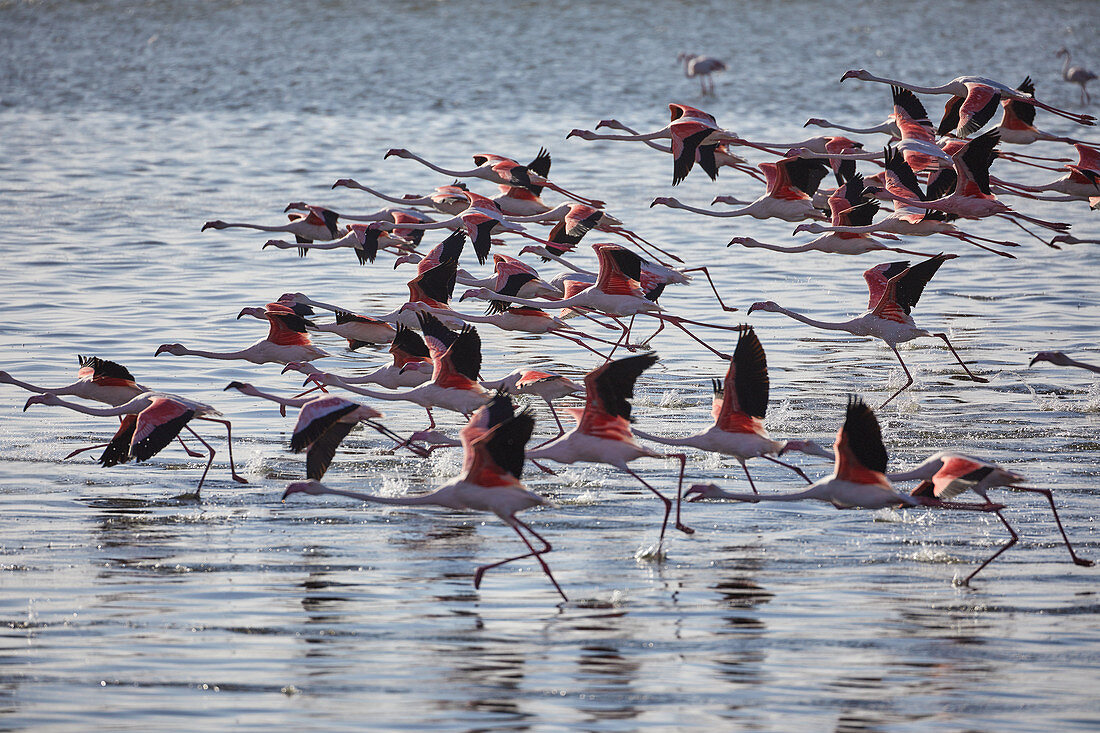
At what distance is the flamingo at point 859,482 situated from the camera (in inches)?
297

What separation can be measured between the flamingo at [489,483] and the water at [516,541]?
0.37 metres

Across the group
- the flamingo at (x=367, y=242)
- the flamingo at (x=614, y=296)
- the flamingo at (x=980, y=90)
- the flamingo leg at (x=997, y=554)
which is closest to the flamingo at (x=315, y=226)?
the flamingo at (x=367, y=242)

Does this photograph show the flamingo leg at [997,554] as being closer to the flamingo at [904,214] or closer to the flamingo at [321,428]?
the flamingo at [321,428]

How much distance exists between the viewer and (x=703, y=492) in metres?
7.85

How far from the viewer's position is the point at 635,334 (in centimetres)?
1382

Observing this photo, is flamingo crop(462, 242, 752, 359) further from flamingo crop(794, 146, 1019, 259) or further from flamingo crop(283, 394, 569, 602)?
flamingo crop(283, 394, 569, 602)

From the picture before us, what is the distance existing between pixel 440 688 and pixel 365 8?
45.9 m

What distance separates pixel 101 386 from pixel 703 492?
438 centimetres

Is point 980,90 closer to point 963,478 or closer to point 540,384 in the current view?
point 540,384

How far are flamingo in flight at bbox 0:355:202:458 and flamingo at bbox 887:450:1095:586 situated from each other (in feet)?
15.5

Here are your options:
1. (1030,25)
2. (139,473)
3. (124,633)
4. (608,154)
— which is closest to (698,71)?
(608,154)

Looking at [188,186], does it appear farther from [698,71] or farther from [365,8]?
[365,8]

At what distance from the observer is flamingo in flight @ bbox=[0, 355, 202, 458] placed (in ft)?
32.0

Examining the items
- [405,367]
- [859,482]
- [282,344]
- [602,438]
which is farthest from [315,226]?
[859,482]
